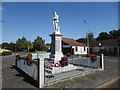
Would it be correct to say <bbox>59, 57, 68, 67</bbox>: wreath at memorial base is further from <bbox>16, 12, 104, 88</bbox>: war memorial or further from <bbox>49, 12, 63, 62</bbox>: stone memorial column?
<bbox>49, 12, 63, 62</bbox>: stone memorial column

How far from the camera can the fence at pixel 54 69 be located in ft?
17.5

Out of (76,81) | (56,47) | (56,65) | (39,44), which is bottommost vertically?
(76,81)

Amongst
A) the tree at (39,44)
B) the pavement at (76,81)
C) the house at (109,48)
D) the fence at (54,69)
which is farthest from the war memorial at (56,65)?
the tree at (39,44)

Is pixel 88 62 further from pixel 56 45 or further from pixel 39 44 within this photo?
pixel 39 44

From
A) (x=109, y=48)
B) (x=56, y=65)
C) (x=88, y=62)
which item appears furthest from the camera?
(x=109, y=48)

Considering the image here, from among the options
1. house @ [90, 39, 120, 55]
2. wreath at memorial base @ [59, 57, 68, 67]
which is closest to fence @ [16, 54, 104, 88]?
wreath at memorial base @ [59, 57, 68, 67]

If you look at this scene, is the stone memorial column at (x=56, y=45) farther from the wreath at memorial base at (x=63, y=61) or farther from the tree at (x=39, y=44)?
the tree at (x=39, y=44)

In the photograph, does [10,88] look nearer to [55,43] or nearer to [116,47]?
[55,43]

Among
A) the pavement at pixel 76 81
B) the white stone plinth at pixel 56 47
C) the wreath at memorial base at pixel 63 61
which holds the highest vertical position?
the white stone plinth at pixel 56 47

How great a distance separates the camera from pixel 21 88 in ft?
16.8

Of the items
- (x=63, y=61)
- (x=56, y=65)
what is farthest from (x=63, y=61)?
(x=56, y=65)

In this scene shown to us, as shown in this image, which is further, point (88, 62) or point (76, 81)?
point (88, 62)

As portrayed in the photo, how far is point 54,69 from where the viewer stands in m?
7.07

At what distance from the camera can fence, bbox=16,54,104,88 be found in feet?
17.5
